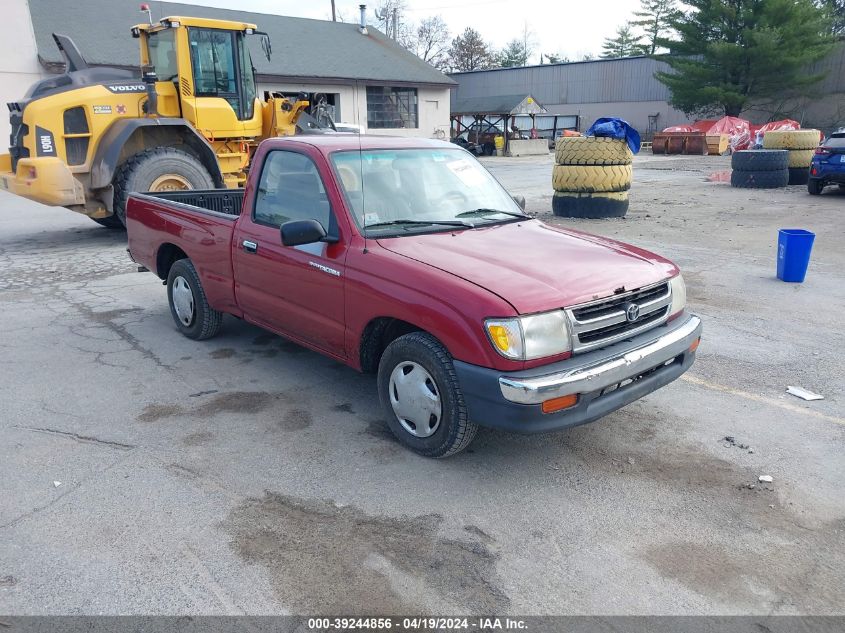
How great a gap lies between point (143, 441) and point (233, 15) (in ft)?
101

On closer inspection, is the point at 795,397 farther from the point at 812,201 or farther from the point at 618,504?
the point at 812,201

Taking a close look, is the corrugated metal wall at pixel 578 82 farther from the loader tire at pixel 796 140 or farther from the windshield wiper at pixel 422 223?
the windshield wiper at pixel 422 223

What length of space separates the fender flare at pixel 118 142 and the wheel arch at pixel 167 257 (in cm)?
443

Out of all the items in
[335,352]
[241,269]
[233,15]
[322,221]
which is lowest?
[335,352]

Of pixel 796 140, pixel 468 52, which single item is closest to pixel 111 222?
pixel 796 140

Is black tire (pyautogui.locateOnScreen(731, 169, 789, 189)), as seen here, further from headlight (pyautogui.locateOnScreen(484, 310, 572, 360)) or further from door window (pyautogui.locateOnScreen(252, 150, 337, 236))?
headlight (pyautogui.locateOnScreen(484, 310, 572, 360))

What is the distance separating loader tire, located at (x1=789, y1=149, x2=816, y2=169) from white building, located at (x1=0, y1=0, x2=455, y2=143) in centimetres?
1662

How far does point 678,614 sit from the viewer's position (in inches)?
106

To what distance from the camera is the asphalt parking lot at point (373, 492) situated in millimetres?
2852

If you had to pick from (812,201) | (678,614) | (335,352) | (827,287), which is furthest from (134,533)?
(812,201)

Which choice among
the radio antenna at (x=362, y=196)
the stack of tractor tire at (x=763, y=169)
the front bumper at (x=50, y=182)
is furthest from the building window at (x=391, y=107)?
the radio antenna at (x=362, y=196)

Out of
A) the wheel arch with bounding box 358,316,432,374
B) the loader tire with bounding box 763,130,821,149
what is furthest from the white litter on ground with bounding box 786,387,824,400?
the loader tire with bounding box 763,130,821,149

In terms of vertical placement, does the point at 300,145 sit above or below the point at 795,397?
Answer: above

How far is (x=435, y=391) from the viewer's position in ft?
12.2
